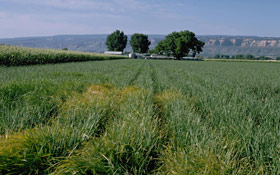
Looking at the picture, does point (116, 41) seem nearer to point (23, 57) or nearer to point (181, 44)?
point (181, 44)

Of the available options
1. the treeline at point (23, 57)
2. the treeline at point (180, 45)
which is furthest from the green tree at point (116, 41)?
the treeline at point (23, 57)

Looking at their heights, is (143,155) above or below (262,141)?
below

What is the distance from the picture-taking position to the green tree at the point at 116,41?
122 metres

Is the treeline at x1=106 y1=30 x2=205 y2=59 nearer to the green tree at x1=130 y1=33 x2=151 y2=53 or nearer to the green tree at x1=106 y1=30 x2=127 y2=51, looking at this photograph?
the green tree at x1=130 y1=33 x2=151 y2=53

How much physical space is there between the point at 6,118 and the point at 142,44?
4905 inches

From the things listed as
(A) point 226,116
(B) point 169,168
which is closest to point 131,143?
(B) point 169,168

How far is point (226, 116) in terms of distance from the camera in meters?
2.59

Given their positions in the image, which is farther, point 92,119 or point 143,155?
point 92,119

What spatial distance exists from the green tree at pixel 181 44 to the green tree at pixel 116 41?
39.0 m

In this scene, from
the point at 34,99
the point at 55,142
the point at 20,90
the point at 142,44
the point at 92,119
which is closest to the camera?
the point at 55,142

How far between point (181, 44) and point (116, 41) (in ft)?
179

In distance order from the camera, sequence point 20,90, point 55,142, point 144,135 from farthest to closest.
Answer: point 20,90 → point 144,135 → point 55,142

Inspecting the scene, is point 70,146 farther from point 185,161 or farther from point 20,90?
point 20,90

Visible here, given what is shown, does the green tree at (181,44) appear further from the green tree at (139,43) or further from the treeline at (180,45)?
the green tree at (139,43)
